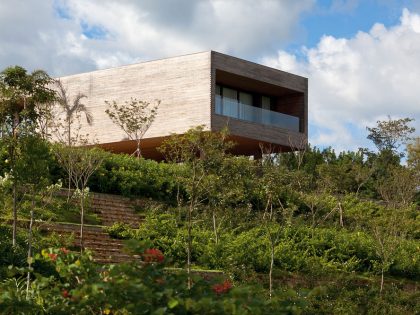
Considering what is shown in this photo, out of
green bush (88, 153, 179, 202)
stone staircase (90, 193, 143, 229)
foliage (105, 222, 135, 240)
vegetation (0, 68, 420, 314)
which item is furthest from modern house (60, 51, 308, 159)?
foliage (105, 222, 135, 240)

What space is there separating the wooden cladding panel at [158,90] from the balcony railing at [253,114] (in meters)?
1.02

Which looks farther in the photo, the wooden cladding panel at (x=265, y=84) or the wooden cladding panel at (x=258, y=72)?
the wooden cladding panel at (x=265, y=84)

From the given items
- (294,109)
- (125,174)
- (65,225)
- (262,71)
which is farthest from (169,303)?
(294,109)

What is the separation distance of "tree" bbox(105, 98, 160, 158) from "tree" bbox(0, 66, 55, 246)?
3594mm

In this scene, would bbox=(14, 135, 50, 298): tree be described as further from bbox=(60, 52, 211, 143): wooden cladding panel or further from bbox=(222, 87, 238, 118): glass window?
bbox=(222, 87, 238, 118): glass window

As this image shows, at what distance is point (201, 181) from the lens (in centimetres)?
1991

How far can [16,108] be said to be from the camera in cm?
2333

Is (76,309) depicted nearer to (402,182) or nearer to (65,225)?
(65,225)

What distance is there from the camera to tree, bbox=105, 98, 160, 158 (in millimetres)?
31234

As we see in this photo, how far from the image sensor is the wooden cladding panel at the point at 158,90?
32.7 metres

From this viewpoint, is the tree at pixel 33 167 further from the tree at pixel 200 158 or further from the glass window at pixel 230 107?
the glass window at pixel 230 107

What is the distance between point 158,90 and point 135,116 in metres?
2.35

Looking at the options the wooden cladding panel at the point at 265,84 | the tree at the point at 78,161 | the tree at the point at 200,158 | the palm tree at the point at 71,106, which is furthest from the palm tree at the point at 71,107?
the tree at the point at 200,158

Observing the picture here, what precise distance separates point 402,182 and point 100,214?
12057 mm
